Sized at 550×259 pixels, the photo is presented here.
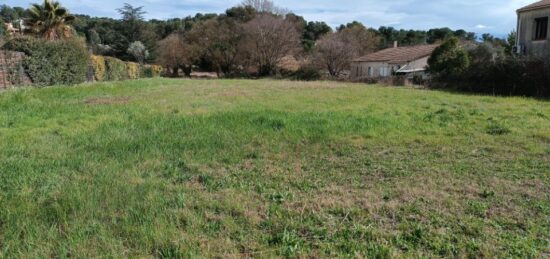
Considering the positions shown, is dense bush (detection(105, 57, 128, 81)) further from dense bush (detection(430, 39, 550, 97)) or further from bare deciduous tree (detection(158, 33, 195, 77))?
dense bush (detection(430, 39, 550, 97))

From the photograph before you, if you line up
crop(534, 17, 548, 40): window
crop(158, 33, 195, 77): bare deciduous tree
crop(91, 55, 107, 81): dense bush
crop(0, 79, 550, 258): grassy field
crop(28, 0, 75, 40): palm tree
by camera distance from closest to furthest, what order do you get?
crop(0, 79, 550, 258): grassy field → crop(534, 17, 548, 40): window → crop(91, 55, 107, 81): dense bush → crop(28, 0, 75, 40): palm tree → crop(158, 33, 195, 77): bare deciduous tree

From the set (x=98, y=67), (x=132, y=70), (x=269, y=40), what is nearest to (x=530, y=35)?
(x=269, y=40)

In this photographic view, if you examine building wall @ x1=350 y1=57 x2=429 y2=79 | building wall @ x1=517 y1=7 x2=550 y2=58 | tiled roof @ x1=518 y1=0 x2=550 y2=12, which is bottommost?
building wall @ x1=350 y1=57 x2=429 y2=79

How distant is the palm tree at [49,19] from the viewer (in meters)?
31.3

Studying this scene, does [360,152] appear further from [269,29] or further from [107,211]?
[269,29]

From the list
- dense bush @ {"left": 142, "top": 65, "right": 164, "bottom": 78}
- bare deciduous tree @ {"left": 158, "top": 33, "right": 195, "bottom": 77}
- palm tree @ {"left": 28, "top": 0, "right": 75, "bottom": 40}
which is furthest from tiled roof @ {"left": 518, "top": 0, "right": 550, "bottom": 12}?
palm tree @ {"left": 28, "top": 0, "right": 75, "bottom": 40}

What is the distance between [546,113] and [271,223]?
9112mm

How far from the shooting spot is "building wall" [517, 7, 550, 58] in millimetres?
18375

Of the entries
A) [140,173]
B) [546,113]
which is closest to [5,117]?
[140,173]

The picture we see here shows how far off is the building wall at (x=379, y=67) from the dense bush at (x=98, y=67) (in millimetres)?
19065

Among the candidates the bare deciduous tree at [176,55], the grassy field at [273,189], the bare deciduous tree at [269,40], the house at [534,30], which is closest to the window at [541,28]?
the house at [534,30]

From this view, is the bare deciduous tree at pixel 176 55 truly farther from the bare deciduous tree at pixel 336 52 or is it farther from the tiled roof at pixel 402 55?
the tiled roof at pixel 402 55

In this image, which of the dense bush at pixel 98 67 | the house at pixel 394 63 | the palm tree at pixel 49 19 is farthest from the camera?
the house at pixel 394 63

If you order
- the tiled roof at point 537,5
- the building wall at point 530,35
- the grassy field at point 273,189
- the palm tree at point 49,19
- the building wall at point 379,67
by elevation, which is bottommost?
the grassy field at point 273,189
